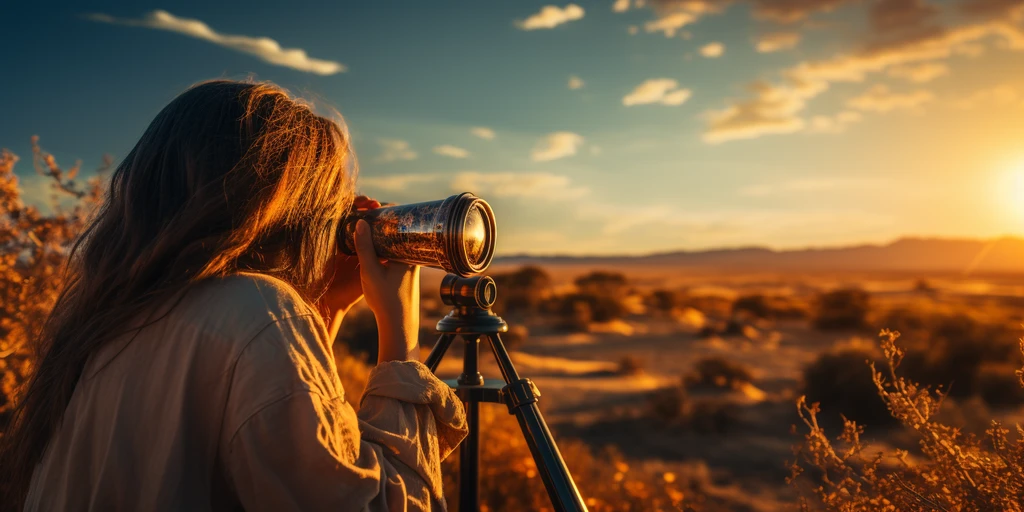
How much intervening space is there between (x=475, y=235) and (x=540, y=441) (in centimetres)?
55

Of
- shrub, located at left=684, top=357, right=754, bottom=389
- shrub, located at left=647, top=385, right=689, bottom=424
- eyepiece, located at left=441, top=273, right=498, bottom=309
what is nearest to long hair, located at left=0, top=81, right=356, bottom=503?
eyepiece, located at left=441, top=273, right=498, bottom=309

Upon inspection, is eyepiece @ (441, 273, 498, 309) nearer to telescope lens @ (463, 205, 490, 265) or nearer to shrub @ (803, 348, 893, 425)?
telescope lens @ (463, 205, 490, 265)

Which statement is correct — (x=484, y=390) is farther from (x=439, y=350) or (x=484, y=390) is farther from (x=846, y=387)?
(x=846, y=387)

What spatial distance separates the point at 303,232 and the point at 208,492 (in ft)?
1.93

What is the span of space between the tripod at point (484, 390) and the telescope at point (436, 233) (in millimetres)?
149

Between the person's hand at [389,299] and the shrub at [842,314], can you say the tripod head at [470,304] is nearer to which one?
the person's hand at [389,299]

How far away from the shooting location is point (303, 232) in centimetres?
148

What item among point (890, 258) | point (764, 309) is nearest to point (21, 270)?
point (764, 309)

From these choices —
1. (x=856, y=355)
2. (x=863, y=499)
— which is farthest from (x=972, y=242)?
(x=863, y=499)

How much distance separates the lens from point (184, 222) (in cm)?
126

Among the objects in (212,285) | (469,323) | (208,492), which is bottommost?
(208,492)

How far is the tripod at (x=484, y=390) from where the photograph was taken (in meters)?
1.55

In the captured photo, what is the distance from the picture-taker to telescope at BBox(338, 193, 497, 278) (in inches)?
60.2

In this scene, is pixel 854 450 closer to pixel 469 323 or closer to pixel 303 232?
pixel 469 323
